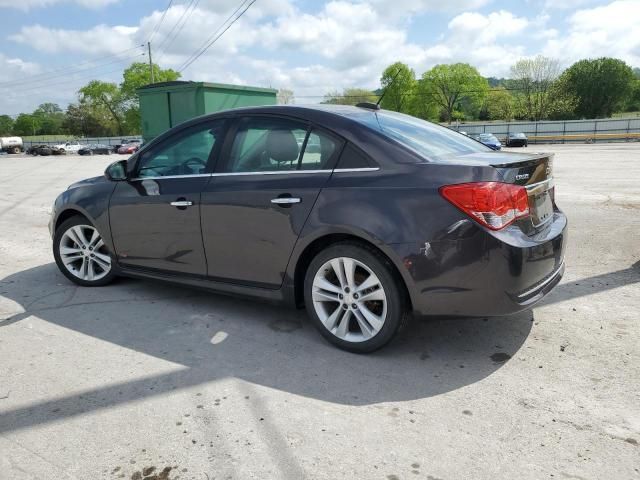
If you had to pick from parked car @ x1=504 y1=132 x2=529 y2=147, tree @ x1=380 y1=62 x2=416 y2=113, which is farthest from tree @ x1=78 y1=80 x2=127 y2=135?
parked car @ x1=504 y1=132 x2=529 y2=147

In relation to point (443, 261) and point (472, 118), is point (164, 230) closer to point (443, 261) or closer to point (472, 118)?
point (443, 261)

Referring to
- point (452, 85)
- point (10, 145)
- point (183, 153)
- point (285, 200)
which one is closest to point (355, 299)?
point (285, 200)

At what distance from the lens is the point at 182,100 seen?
1022 cm

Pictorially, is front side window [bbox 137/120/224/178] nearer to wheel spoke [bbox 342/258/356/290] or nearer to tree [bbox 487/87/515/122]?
wheel spoke [bbox 342/258/356/290]

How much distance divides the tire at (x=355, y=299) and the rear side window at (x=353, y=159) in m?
0.50

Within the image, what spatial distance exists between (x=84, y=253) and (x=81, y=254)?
0.18 ft

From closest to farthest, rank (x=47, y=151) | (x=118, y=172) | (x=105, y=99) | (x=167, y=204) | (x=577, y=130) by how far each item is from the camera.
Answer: (x=167, y=204) < (x=118, y=172) < (x=577, y=130) < (x=47, y=151) < (x=105, y=99)

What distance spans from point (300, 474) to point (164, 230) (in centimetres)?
252

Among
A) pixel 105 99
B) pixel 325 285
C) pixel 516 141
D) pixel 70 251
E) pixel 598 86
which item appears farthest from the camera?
pixel 105 99

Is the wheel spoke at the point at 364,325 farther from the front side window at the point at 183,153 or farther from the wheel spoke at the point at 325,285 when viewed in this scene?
the front side window at the point at 183,153

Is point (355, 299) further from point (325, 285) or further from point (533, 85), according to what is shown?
point (533, 85)

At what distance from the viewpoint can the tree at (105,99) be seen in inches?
3954

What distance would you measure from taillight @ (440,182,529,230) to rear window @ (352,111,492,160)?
394mm

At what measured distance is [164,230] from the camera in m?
4.18
